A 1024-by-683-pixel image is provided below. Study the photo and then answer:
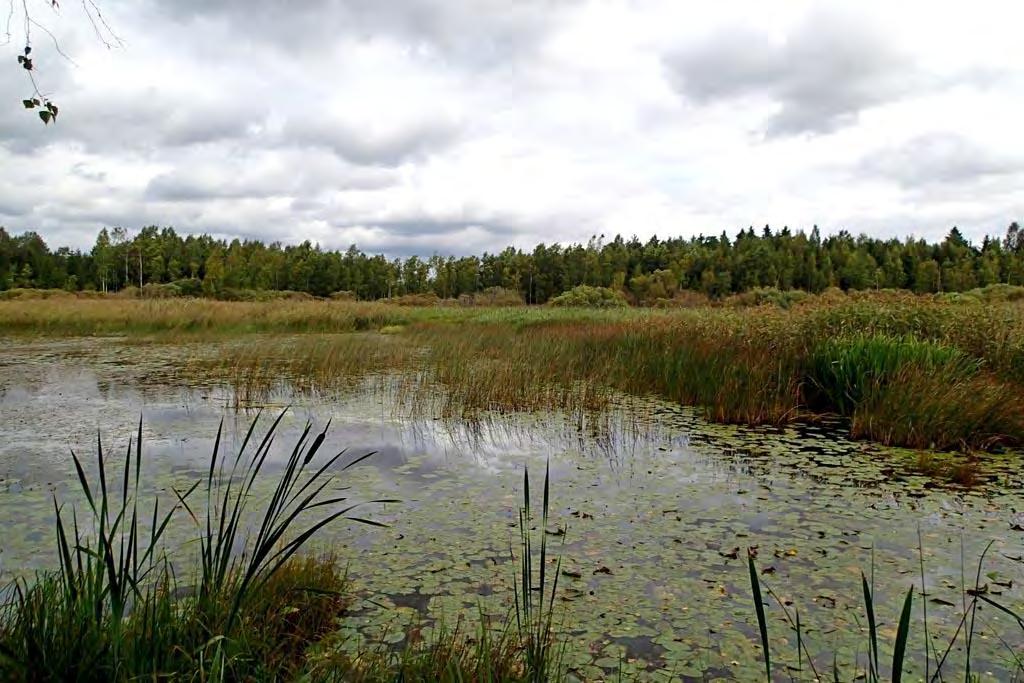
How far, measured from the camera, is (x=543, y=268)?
2100 inches

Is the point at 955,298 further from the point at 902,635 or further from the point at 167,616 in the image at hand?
→ the point at 167,616

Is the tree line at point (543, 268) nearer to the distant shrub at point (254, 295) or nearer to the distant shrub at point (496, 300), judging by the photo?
the distant shrub at point (254, 295)

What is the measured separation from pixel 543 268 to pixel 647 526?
50395 mm

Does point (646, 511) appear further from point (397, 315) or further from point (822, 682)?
point (397, 315)

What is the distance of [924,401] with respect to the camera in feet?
17.3

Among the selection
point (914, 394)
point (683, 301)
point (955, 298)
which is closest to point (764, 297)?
point (683, 301)

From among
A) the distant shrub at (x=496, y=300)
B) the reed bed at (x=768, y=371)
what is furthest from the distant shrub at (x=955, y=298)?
the distant shrub at (x=496, y=300)

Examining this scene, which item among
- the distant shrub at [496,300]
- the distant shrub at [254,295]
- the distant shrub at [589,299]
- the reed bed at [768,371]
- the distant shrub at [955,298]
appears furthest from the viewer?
the distant shrub at [254,295]

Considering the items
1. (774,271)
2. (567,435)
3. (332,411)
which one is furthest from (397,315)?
(774,271)

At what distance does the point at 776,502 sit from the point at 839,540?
0.59 meters

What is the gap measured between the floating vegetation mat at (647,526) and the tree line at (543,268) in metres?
35.9

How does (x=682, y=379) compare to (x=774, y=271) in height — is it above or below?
below

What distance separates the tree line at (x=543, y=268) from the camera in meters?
44.6

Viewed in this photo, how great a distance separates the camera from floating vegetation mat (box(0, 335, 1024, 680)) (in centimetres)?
243
